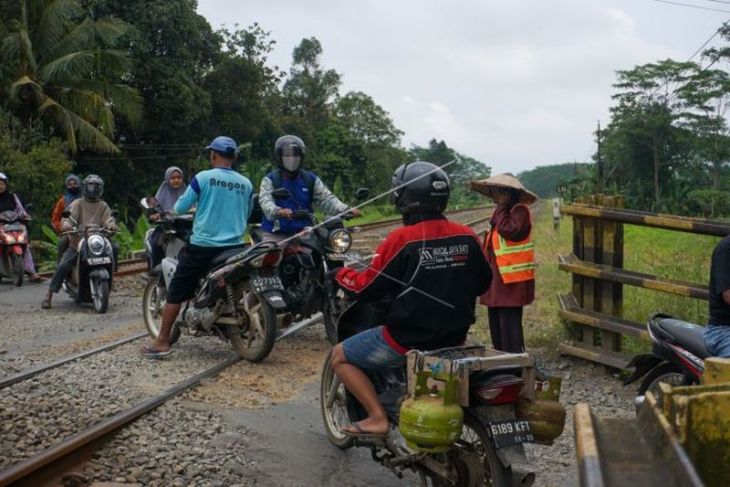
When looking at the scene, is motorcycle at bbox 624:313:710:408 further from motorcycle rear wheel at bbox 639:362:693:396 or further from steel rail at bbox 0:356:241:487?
steel rail at bbox 0:356:241:487

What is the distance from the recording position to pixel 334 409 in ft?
17.9

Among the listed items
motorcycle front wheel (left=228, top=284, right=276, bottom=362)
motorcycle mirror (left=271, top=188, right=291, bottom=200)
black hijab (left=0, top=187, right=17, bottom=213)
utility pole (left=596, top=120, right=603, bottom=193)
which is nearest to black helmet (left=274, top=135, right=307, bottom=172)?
motorcycle mirror (left=271, top=188, right=291, bottom=200)

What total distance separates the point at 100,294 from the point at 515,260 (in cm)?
621

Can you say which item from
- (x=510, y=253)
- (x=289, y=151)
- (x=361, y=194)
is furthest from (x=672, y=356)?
(x=289, y=151)

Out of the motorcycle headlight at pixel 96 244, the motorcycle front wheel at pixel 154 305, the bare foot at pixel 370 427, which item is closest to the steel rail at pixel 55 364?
the motorcycle front wheel at pixel 154 305

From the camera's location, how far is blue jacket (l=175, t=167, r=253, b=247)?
287 inches

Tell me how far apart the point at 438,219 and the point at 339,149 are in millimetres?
46857

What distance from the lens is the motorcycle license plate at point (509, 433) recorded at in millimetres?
3764

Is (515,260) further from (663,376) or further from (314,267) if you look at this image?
(314,267)

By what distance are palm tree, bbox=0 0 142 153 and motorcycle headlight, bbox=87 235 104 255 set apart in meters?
13.0

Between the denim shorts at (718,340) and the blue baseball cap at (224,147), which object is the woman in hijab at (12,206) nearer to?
the blue baseball cap at (224,147)

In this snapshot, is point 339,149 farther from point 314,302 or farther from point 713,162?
point 314,302

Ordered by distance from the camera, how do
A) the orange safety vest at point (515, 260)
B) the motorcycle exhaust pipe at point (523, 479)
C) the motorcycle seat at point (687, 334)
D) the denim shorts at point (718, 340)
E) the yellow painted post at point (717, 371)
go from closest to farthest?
the yellow painted post at point (717, 371) → the motorcycle exhaust pipe at point (523, 479) → the denim shorts at point (718, 340) → the motorcycle seat at point (687, 334) → the orange safety vest at point (515, 260)

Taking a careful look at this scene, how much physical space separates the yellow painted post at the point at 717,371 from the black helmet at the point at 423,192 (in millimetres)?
2522
